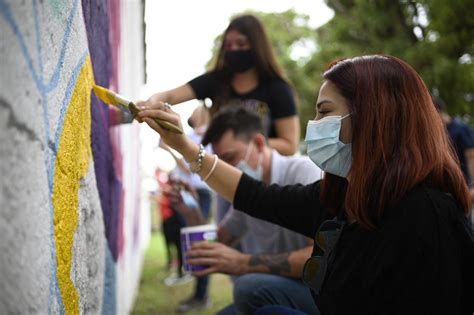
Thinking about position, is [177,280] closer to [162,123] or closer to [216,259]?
[216,259]

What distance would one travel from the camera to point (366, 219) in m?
1.51

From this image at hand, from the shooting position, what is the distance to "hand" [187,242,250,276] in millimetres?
2184

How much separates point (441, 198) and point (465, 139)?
275 cm


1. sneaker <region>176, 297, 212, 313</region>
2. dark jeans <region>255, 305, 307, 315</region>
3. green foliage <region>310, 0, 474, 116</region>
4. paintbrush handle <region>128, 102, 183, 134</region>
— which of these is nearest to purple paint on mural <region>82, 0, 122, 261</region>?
paintbrush handle <region>128, 102, 183, 134</region>

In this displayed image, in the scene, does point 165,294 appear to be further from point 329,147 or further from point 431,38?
point 431,38

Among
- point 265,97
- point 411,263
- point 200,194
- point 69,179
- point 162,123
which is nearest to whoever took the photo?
point 69,179

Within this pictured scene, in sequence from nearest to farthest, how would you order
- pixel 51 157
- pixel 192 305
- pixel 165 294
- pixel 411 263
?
pixel 51 157 < pixel 411 263 < pixel 192 305 < pixel 165 294

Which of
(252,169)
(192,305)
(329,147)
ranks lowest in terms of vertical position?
(192,305)

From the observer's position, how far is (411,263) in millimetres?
1430

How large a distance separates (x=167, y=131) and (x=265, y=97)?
1.01 m

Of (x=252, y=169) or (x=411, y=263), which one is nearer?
(x=411, y=263)

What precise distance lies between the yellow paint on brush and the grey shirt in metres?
1.04

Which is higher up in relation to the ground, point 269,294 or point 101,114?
point 101,114

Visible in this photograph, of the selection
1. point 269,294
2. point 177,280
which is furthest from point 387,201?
point 177,280
